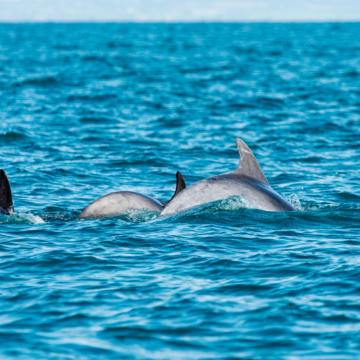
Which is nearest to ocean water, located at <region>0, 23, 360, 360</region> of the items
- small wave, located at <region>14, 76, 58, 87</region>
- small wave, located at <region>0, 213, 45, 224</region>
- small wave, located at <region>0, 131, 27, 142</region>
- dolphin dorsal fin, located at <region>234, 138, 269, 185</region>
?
small wave, located at <region>0, 213, 45, 224</region>

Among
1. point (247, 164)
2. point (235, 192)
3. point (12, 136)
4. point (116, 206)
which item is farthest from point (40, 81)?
point (235, 192)

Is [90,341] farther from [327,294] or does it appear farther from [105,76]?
[105,76]

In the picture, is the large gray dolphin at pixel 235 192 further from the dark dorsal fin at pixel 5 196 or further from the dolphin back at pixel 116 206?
the dark dorsal fin at pixel 5 196

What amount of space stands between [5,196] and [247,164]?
453 cm

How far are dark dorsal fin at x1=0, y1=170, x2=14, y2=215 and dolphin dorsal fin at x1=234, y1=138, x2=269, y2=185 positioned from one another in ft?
13.9

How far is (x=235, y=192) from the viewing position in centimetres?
1391

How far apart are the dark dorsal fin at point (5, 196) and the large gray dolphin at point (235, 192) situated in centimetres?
289

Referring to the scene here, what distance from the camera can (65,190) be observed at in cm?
1834

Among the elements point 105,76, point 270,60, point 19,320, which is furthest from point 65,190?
point 270,60

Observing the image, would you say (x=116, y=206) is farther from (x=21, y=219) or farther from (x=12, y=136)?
(x=12, y=136)

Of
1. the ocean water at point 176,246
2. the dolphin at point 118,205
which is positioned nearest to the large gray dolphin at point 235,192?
the ocean water at point 176,246

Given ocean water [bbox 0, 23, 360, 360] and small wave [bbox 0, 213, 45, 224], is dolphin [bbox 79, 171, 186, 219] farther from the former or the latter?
small wave [bbox 0, 213, 45, 224]

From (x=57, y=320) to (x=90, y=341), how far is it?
2.72ft

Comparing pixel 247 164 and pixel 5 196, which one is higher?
pixel 247 164
